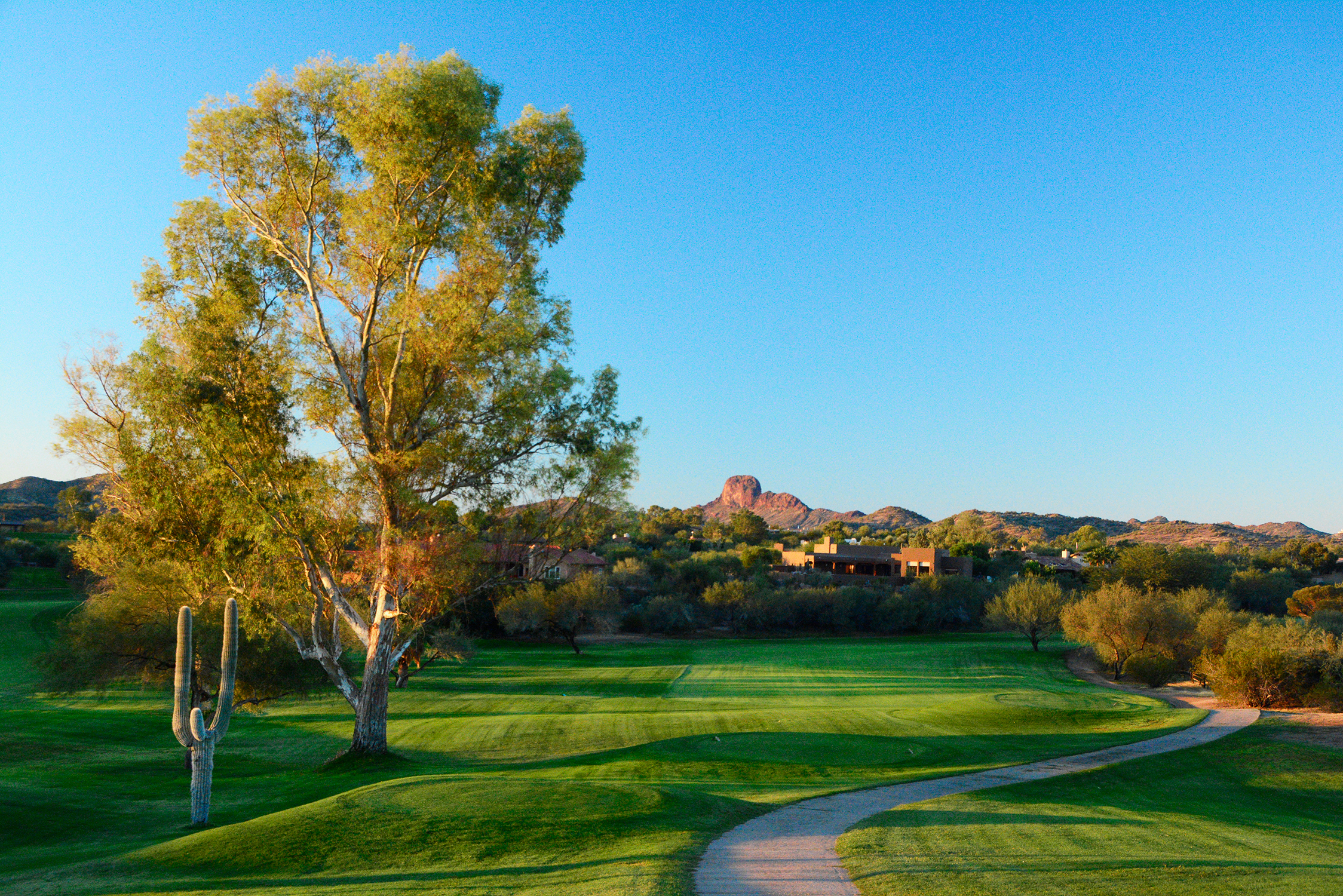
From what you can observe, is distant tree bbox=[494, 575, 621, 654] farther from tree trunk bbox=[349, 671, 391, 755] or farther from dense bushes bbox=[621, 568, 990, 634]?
tree trunk bbox=[349, 671, 391, 755]

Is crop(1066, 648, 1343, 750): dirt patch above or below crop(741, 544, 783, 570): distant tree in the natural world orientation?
below

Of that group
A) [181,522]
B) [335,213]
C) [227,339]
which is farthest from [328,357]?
[181,522]

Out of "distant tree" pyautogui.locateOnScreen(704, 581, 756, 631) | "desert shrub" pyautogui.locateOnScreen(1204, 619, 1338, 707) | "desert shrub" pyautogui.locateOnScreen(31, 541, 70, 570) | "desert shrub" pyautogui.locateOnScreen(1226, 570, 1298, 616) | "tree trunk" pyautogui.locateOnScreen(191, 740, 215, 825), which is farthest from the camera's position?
"desert shrub" pyautogui.locateOnScreen(31, 541, 70, 570)

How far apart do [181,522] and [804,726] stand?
2129 centimetres

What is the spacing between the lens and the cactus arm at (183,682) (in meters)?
15.7

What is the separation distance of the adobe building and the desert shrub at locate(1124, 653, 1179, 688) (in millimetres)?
46448

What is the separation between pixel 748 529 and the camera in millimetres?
145375

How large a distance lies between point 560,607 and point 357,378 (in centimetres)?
4373

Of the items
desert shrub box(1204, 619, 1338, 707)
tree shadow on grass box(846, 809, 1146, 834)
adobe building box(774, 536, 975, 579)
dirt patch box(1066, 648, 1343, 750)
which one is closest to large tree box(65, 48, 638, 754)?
tree shadow on grass box(846, 809, 1146, 834)

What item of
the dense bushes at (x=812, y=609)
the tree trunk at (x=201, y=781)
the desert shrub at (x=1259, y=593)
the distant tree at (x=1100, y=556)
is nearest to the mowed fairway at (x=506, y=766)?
the tree trunk at (x=201, y=781)

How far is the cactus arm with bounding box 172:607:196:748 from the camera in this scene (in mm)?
15703

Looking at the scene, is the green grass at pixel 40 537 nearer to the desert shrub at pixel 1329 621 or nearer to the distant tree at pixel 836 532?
the desert shrub at pixel 1329 621

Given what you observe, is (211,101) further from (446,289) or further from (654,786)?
(654,786)

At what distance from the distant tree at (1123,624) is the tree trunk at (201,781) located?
49.0 meters
